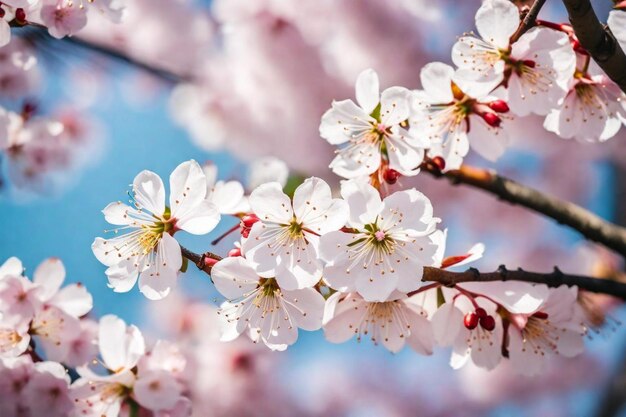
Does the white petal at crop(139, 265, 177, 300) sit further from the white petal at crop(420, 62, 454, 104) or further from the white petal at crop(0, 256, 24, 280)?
the white petal at crop(420, 62, 454, 104)

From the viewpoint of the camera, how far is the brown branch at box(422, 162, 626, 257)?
5.86ft

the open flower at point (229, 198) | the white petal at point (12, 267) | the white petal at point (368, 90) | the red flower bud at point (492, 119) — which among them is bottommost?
the white petal at point (12, 267)

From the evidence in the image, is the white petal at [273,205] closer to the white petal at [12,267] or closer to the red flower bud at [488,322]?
the red flower bud at [488,322]

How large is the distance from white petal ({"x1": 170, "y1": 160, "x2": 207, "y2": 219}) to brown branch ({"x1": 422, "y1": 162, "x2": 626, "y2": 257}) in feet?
2.46

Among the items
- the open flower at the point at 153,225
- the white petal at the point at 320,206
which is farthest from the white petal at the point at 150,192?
the white petal at the point at 320,206

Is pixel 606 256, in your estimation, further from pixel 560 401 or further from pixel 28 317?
pixel 28 317

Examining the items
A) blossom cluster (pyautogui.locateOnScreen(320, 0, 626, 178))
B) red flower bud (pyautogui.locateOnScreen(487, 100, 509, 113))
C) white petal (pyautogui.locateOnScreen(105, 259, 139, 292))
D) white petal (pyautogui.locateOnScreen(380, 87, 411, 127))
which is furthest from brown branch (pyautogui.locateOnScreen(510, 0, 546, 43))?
white petal (pyautogui.locateOnScreen(105, 259, 139, 292))

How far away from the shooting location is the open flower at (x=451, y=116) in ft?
4.68

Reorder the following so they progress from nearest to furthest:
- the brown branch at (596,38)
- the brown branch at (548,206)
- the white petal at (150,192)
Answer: the brown branch at (596,38) < the white petal at (150,192) < the brown branch at (548,206)

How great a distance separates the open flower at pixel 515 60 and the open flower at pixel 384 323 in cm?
47

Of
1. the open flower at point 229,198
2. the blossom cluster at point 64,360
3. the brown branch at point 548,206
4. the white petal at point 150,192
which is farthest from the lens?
the brown branch at point 548,206

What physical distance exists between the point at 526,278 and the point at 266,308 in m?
0.51

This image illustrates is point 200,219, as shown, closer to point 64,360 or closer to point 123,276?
point 123,276

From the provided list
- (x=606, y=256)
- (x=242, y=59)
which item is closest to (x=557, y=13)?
(x=606, y=256)
